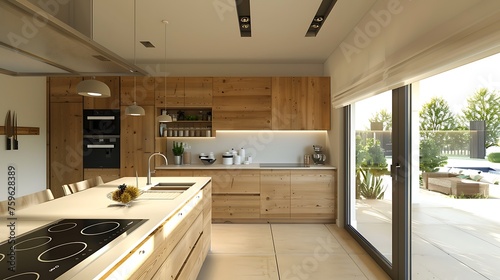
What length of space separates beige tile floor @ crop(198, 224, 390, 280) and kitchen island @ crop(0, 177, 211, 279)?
49 cm

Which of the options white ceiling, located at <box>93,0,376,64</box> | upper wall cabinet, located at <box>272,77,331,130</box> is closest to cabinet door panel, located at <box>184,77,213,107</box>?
white ceiling, located at <box>93,0,376,64</box>

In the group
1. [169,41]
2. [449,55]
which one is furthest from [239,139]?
[449,55]

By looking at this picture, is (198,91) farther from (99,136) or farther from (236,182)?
(99,136)

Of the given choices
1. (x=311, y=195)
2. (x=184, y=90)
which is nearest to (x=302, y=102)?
(x=311, y=195)

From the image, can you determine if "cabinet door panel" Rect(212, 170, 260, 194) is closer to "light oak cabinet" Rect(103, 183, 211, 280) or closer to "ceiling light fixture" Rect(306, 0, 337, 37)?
"light oak cabinet" Rect(103, 183, 211, 280)

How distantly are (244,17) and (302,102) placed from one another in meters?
2.02

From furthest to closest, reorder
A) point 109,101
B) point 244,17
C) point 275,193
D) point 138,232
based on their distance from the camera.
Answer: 1. point 109,101
2. point 275,193
3. point 244,17
4. point 138,232

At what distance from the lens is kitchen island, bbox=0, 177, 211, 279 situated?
1.21 meters

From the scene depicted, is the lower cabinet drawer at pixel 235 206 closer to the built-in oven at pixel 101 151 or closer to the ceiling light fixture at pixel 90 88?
the built-in oven at pixel 101 151

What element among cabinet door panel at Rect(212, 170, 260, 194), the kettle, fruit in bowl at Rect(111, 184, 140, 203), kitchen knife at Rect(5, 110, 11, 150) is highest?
kitchen knife at Rect(5, 110, 11, 150)

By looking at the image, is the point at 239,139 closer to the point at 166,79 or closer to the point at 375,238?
the point at 166,79

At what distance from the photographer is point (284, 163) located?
5418 mm

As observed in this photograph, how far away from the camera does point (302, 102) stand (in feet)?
16.5

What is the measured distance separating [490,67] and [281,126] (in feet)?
11.1
